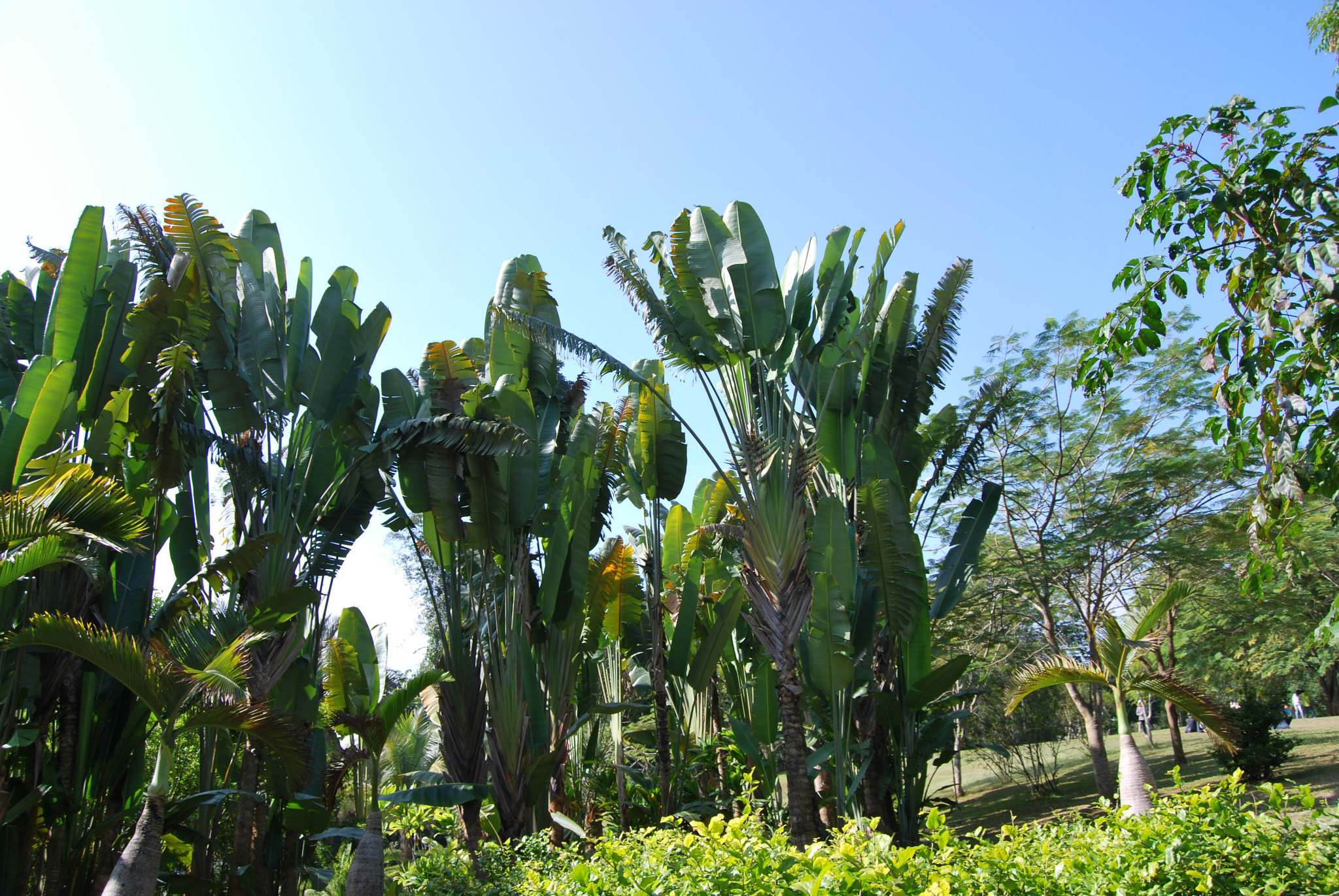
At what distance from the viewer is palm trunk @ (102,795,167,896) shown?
18.0ft

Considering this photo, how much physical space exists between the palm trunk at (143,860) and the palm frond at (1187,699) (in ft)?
25.1

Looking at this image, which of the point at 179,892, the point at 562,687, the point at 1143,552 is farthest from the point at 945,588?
the point at 179,892

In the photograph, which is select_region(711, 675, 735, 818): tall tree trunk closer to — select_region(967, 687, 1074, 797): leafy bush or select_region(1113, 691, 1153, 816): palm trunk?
select_region(1113, 691, 1153, 816): palm trunk

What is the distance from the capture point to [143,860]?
562 cm

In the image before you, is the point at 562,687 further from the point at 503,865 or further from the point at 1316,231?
the point at 1316,231

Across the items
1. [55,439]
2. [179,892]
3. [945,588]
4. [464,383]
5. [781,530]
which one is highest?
[464,383]

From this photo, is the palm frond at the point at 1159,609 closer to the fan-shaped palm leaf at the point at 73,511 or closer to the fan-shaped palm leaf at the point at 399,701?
the fan-shaped palm leaf at the point at 399,701

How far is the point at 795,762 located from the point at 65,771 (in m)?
6.71

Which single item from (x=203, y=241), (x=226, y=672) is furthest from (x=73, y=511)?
(x=203, y=241)

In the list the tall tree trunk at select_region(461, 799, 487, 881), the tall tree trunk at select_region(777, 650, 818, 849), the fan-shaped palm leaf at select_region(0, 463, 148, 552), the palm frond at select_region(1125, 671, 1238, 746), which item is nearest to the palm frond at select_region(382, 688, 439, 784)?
the tall tree trunk at select_region(461, 799, 487, 881)

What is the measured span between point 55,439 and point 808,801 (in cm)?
810

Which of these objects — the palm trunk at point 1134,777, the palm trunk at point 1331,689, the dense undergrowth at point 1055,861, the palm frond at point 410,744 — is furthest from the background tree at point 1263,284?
the palm trunk at point 1331,689

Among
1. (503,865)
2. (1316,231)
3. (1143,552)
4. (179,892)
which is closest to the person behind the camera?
(1316,231)

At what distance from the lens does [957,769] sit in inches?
771
